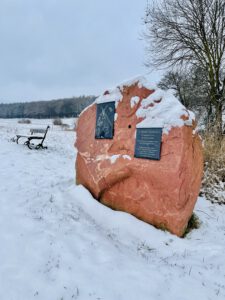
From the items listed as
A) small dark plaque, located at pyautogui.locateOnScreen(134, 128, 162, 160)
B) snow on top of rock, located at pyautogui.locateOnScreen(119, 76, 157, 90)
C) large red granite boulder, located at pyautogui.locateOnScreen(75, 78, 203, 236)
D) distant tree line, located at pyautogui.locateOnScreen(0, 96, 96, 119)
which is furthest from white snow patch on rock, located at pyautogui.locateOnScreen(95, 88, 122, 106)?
distant tree line, located at pyautogui.locateOnScreen(0, 96, 96, 119)

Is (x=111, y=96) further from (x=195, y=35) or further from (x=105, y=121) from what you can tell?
(x=195, y=35)

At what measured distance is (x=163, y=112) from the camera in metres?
3.46

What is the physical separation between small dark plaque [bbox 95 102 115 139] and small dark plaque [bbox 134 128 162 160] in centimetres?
59

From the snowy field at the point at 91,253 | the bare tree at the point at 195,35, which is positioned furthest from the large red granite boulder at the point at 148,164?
the bare tree at the point at 195,35

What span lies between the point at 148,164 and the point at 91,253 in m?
1.49

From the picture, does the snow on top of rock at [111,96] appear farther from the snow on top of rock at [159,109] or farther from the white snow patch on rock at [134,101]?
the white snow patch on rock at [134,101]

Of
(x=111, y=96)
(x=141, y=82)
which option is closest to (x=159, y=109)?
(x=141, y=82)

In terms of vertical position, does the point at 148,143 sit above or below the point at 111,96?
below

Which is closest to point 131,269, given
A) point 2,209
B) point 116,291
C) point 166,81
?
point 116,291

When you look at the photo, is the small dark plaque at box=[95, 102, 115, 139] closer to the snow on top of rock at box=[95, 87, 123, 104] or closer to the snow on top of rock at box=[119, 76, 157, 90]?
the snow on top of rock at box=[95, 87, 123, 104]

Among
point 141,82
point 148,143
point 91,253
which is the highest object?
point 141,82

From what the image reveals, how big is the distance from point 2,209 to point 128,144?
210 cm

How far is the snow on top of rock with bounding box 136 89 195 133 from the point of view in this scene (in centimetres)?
330

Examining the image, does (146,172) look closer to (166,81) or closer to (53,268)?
(53,268)
